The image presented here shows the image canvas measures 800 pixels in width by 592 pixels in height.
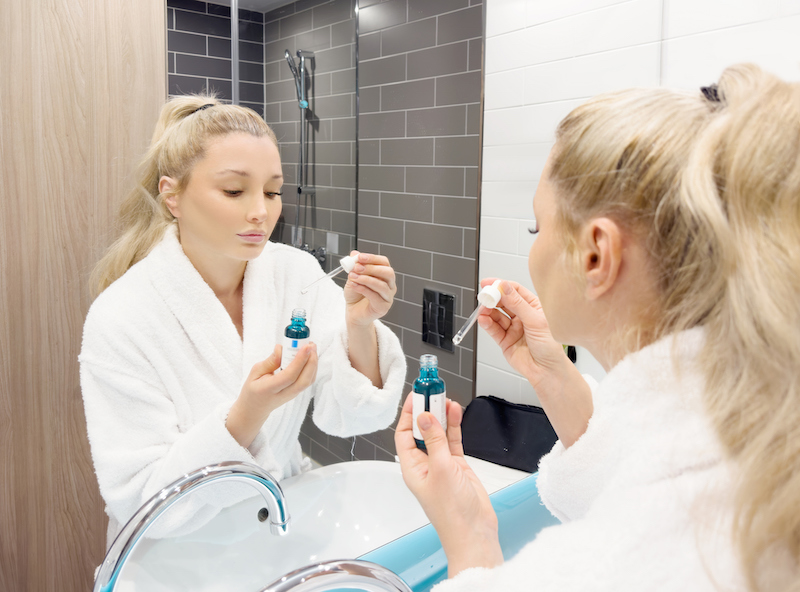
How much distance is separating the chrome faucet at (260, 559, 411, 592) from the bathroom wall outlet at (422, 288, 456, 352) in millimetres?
646

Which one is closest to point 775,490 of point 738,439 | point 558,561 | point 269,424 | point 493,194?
point 738,439

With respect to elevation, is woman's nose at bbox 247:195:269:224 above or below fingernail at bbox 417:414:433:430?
above

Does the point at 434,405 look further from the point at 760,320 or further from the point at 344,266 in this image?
the point at 760,320

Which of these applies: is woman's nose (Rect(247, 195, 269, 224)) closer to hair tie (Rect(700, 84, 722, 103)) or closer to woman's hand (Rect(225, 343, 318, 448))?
woman's hand (Rect(225, 343, 318, 448))

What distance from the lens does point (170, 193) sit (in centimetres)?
95

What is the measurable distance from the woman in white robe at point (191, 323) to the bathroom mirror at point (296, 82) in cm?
4

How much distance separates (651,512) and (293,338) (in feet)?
2.11

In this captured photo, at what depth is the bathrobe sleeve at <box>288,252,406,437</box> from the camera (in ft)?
3.71

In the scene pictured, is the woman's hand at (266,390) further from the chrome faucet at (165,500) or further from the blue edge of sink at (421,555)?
the blue edge of sink at (421,555)

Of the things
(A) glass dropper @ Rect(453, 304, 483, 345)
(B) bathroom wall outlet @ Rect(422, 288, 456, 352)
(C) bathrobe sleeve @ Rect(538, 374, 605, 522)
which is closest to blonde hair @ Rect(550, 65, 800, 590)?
(C) bathrobe sleeve @ Rect(538, 374, 605, 522)

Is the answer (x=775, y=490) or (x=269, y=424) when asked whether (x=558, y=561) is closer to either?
(x=775, y=490)

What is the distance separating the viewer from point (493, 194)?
1423 millimetres

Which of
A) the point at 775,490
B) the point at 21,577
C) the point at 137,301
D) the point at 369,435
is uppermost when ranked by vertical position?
the point at 137,301

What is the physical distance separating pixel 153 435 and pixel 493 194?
931mm
